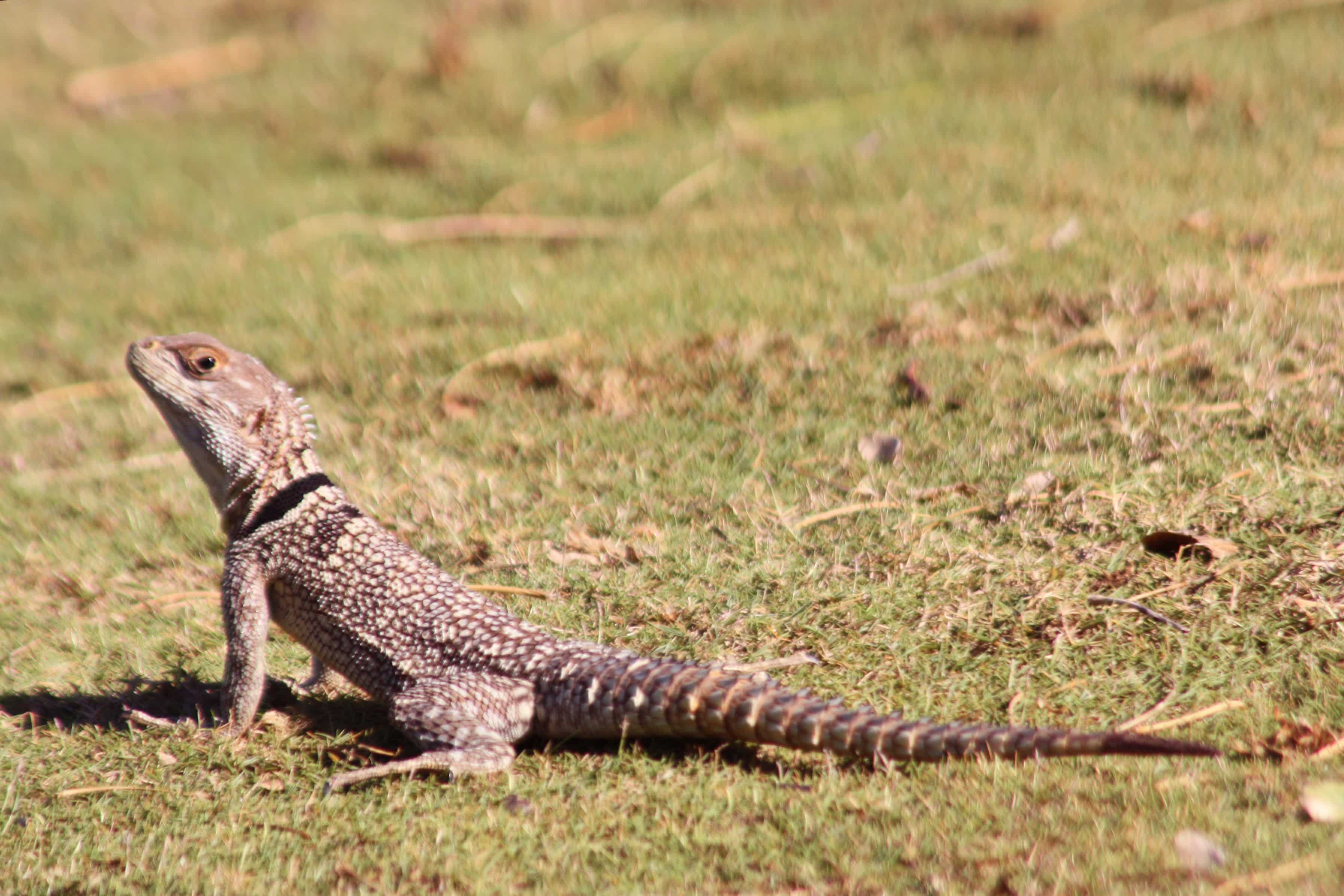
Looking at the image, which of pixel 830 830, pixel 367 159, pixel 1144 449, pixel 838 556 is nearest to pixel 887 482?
pixel 838 556

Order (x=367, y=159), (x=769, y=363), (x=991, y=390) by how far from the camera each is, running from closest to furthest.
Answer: (x=991, y=390), (x=769, y=363), (x=367, y=159)

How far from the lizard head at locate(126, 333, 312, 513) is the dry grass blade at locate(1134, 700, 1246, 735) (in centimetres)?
260

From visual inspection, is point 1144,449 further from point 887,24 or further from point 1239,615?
point 887,24

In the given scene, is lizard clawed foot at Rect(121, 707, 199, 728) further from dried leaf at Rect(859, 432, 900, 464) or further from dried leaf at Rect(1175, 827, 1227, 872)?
dried leaf at Rect(1175, 827, 1227, 872)

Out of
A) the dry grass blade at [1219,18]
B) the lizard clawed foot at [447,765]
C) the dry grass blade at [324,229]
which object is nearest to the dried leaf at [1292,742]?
the lizard clawed foot at [447,765]

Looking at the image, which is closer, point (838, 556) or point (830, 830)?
point (830, 830)

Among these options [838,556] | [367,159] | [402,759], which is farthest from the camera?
[367,159]

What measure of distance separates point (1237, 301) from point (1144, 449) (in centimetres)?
122

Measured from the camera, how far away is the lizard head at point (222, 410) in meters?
4.02

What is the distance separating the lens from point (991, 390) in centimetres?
500

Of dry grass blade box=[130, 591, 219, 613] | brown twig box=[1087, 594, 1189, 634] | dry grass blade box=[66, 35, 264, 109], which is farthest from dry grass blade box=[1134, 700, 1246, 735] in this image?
dry grass blade box=[66, 35, 264, 109]

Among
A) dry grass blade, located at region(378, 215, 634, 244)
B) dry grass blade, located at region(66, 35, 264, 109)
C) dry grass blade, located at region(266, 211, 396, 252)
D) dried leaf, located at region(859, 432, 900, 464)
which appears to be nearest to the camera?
dried leaf, located at region(859, 432, 900, 464)

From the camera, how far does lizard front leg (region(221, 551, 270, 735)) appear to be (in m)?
3.70

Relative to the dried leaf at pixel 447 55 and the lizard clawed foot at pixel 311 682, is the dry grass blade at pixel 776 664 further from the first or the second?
the dried leaf at pixel 447 55
